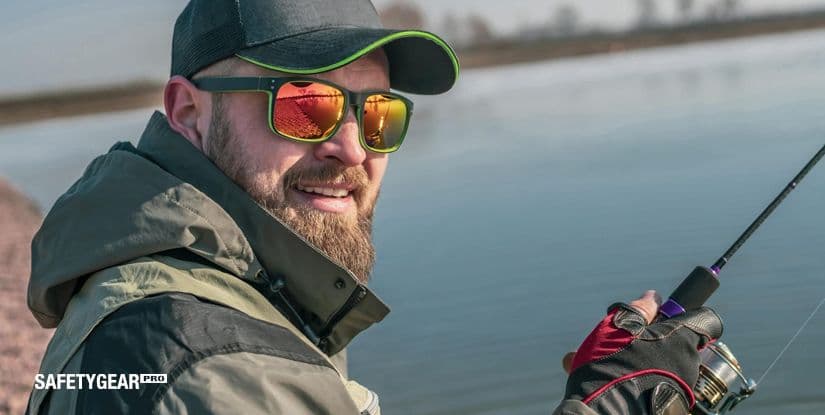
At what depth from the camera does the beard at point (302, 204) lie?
6.54 feet

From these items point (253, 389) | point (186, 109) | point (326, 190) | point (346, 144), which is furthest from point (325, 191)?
point (253, 389)

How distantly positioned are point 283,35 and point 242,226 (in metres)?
0.40

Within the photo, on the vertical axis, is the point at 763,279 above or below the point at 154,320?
below

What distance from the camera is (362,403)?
207cm

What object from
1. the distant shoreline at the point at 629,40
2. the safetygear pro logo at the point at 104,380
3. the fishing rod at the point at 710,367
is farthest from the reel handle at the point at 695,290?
the distant shoreline at the point at 629,40

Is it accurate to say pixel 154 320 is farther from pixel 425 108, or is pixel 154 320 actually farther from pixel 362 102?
pixel 425 108

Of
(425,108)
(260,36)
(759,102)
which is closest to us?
(260,36)

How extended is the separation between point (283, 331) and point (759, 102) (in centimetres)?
1349

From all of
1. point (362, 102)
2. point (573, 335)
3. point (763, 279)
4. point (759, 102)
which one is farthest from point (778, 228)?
point (759, 102)

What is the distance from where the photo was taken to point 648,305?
232 cm

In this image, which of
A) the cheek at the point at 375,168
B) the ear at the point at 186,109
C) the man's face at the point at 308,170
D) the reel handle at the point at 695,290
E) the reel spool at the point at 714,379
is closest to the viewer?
the man's face at the point at 308,170

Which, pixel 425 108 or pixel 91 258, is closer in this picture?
pixel 91 258

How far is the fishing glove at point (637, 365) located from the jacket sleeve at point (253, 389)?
2.17ft

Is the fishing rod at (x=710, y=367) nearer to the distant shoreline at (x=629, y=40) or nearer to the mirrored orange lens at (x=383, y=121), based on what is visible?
the mirrored orange lens at (x=383, y=121)
